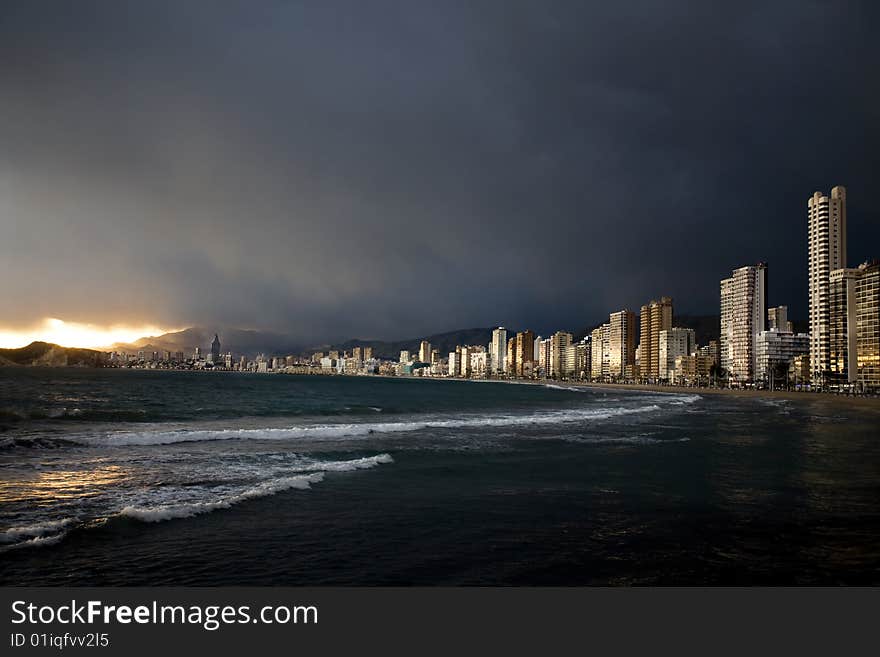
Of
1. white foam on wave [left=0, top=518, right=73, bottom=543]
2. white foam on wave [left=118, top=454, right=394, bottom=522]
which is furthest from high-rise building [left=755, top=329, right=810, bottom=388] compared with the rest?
white foam on wave [left=0, top=518, right=73, bottom=543]

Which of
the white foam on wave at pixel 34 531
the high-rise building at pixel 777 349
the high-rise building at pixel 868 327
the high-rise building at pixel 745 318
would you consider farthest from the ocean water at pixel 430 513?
the high-rise building at pixel 745 318

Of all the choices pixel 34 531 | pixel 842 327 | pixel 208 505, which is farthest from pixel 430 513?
pixel 842 327

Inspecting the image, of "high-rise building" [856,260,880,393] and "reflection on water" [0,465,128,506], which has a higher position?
"high-rise building" [856,260,880,393]

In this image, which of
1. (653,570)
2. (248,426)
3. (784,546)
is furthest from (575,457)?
(248,426)

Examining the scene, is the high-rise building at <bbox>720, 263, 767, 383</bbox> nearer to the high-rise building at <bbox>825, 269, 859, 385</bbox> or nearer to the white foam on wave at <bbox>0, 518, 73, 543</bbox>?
the high-rise building at <bbox>825, 269, 859, 385</bbox>

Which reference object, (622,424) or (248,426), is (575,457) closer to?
(622,424)

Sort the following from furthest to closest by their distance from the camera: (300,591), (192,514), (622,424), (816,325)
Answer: (816,325)
(622,424)
(192,514)
(300,591)

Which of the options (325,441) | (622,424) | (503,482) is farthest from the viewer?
(622,424)
